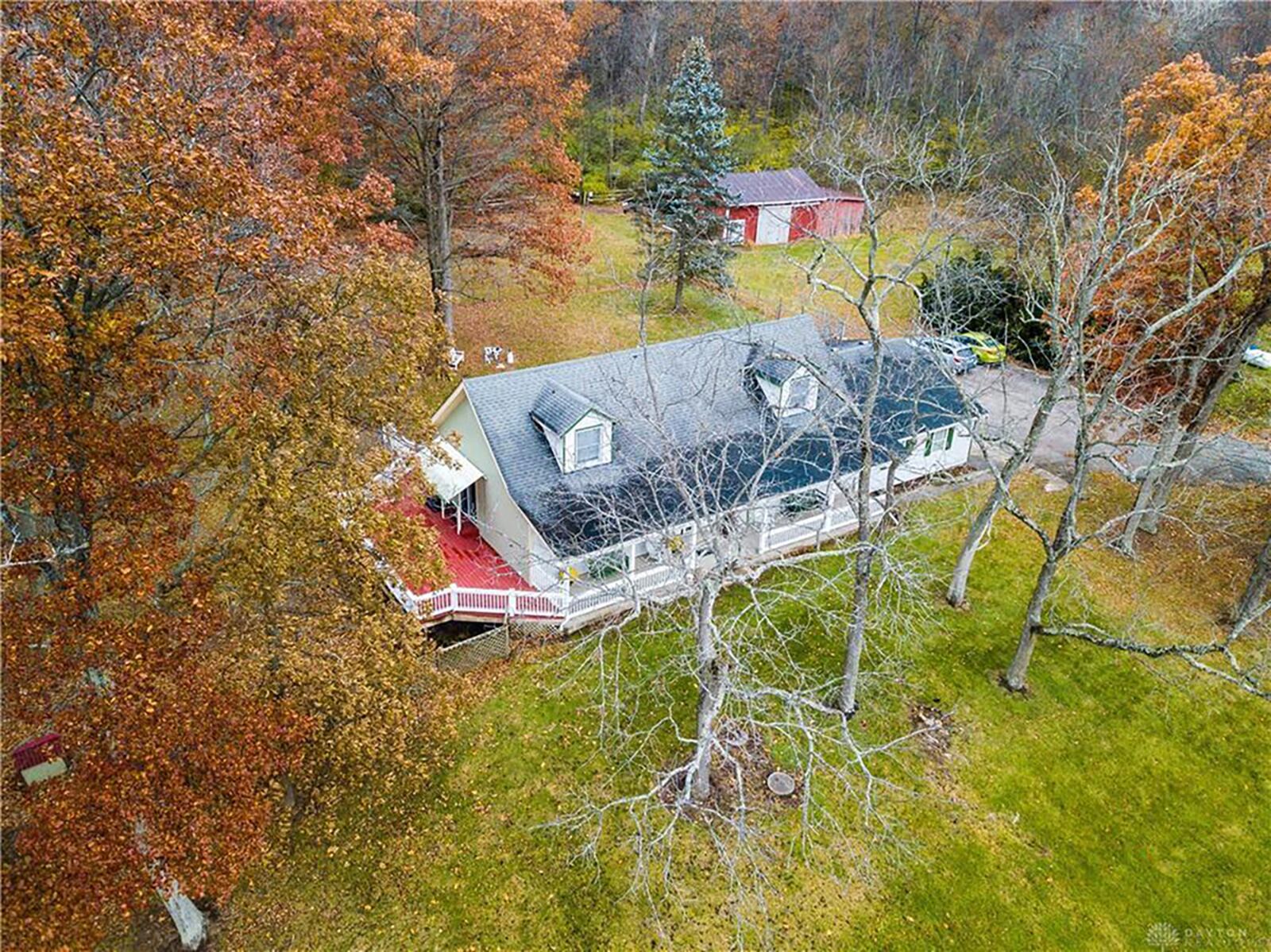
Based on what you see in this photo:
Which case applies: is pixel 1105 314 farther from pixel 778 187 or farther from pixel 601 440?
pixel 778 187

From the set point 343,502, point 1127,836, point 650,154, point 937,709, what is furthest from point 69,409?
point 650,154

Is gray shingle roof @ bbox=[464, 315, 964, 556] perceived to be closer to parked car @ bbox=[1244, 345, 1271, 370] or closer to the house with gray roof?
the house with gray roof

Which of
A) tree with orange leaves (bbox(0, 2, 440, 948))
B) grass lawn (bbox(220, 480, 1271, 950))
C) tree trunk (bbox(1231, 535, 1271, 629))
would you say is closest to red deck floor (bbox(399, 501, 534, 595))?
grass lawn (bbox(220, 480, 1271, 950))

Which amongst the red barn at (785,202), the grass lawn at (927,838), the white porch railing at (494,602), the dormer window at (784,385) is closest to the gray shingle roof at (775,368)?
the dormer window at (784,385)

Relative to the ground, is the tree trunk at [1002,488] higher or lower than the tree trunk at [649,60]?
lower

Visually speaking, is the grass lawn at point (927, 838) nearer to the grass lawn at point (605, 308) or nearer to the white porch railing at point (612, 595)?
the white porch railing at point (612, 595)

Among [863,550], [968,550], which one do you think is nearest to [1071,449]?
[968,550]
